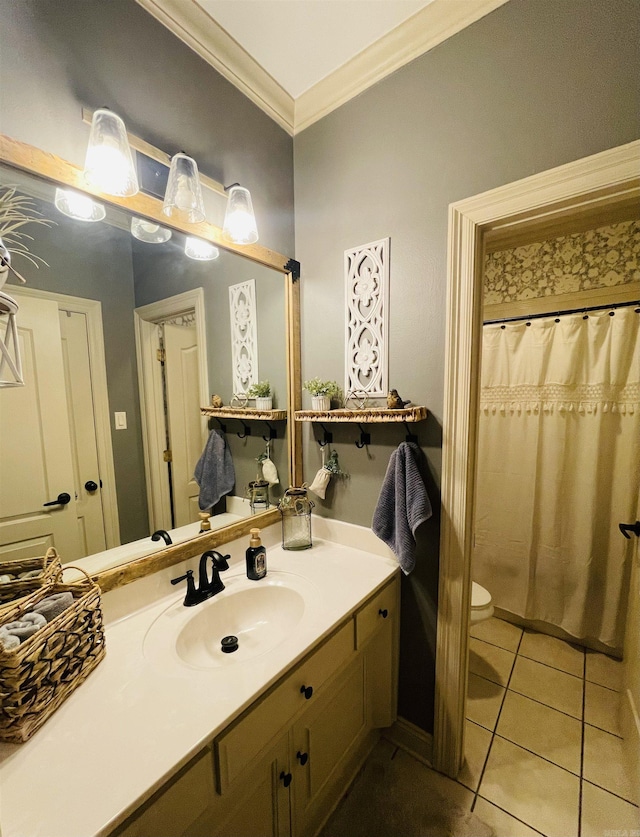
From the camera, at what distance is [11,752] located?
23.1 inches

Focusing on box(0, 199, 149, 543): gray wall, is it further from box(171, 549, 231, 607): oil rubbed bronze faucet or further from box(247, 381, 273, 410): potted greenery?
box(247, 381, 273, 410): potted greenery

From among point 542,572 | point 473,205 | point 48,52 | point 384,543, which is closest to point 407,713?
point 384,543

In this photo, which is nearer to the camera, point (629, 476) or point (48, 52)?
point (48, 52)

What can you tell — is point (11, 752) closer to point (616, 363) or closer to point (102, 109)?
point (102, 109)

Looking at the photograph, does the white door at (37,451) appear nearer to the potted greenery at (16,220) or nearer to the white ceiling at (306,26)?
the potted greenery at (16,220)

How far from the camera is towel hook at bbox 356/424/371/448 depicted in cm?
136

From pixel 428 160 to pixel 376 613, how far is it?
1.61m

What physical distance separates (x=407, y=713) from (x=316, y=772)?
0.55m

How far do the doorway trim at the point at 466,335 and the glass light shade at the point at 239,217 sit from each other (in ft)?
2.33

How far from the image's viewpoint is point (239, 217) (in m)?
1.18

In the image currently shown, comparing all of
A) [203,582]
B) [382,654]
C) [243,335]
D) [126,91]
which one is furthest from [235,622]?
[126,91]

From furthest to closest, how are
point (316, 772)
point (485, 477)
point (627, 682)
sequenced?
point (485, 477) < point (627, 682) < point (316, 772)

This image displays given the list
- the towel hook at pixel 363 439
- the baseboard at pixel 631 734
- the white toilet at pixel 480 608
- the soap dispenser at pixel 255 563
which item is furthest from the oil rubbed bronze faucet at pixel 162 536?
the baseboard at pixel 631 734

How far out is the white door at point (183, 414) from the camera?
1.15 meters
